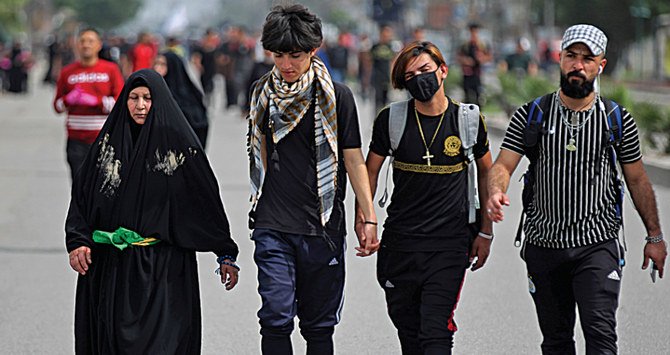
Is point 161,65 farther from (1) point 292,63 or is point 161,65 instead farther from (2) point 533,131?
(2) point 533,131

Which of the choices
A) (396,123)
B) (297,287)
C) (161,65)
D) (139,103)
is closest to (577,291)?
(396,123)

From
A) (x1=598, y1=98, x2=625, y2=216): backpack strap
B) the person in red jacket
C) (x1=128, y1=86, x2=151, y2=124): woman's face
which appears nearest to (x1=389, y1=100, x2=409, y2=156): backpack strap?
(x1=598, y1=98, x2=625, y2=216): backpack strap

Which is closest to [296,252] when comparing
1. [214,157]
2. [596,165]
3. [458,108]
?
[458,108]

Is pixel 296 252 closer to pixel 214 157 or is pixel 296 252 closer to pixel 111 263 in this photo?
pixel 111 263

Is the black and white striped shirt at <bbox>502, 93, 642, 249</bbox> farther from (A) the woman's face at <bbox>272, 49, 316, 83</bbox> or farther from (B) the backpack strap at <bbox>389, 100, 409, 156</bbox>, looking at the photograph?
(A) the woman's face at <bbox>272, 49, 316, 83</bbox>

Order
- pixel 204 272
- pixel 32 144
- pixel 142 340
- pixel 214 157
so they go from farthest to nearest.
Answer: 1. pixel 32 144
2. pixel 214 157
3. pixel 204 272
4. pixel 142 340

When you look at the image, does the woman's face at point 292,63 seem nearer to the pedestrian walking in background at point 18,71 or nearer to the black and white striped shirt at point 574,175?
the black and white striped shirt at point 574,175

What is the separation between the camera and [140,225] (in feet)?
17.4

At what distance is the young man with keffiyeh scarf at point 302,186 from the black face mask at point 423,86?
259mm

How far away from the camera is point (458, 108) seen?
5.57m

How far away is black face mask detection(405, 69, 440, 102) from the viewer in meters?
5.43

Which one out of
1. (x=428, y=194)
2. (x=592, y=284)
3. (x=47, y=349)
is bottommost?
(x=47, y=349)

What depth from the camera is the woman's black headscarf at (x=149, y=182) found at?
17.4 ft

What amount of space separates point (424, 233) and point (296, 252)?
1.73 ft
